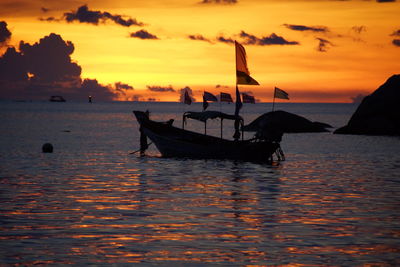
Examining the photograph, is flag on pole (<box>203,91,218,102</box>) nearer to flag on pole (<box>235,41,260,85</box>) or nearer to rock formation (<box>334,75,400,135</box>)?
flag on pole (<box>235,41,260,85</box>)

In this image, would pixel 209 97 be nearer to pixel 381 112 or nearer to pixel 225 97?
pixel 225 97

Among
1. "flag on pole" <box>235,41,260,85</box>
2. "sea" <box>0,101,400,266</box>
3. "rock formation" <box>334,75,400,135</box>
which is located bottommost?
"sea" <box>0,101,400,266</box>

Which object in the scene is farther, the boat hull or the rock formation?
the rock formation

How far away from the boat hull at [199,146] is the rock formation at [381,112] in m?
46.6

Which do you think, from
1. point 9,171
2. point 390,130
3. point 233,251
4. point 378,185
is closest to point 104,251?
point 233,251

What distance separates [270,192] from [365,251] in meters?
13.7

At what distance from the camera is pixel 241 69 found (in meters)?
50.1

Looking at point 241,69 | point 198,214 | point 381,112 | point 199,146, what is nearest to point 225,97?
point 241,69

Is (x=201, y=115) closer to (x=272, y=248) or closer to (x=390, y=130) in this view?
(x=272, y=248)

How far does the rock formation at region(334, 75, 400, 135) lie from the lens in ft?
301

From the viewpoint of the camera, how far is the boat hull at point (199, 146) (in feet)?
160

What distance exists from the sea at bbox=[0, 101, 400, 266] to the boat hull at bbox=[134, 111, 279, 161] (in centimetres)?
184

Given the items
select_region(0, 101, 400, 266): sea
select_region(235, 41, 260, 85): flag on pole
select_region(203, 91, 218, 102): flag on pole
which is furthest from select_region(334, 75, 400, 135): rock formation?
select_region(203, 91, 218, 102): flag on pole

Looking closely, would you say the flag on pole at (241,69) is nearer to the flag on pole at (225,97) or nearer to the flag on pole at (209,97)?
the flag on pole at (225,97)
